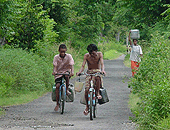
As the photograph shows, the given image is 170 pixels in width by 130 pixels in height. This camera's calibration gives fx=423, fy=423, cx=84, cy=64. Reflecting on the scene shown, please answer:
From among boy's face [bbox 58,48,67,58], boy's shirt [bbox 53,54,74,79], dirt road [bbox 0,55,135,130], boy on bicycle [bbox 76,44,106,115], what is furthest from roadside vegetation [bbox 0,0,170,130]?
boy's face [bbox 58,48,67,58]

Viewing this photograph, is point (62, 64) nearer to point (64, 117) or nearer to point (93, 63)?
point (93, 63)

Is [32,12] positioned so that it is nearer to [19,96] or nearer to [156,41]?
[19,96]

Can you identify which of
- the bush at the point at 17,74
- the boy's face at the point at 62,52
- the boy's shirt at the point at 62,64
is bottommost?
the bush at the point at 17,74

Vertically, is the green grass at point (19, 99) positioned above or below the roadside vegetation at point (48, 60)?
below

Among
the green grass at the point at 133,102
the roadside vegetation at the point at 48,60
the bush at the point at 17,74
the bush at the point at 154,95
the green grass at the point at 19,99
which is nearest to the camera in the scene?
the bush at the point at 154,95

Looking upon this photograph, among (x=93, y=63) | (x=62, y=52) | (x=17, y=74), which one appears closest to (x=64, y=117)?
(x=93, y=63)

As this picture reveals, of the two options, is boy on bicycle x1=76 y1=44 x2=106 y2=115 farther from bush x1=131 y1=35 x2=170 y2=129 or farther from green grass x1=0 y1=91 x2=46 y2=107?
green grass x1=0 y1=91 x2=46 y2=107

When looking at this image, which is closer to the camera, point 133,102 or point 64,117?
point 64,117

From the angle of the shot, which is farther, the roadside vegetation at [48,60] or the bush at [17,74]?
the bush at [17,74]

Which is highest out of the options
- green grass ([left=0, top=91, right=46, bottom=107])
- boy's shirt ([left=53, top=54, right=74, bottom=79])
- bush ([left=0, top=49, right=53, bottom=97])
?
boy's shirt ([left=53, top=54, right=74, bottom=79])

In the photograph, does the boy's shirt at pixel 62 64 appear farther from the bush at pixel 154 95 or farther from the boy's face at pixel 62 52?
the bush at pixel 154 95

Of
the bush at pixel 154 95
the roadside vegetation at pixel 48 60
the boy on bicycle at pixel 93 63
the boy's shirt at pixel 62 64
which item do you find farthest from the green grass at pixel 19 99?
the bush at pixel 154 95

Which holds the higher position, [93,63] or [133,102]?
[93,63]

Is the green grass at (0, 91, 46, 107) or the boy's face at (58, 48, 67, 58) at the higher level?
the boy's face at (58, 48, 67, 58)
